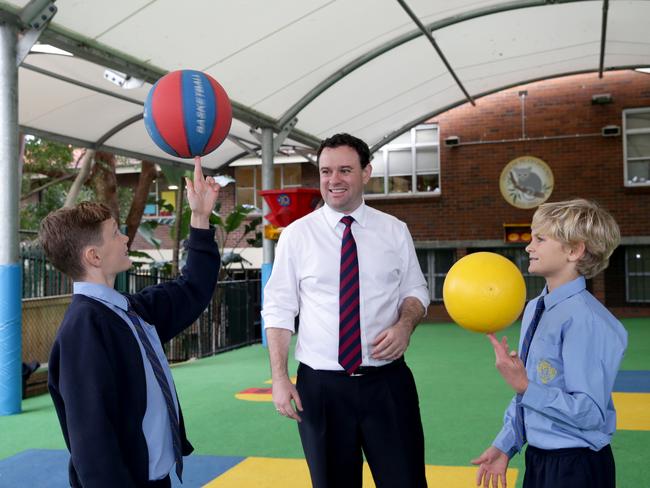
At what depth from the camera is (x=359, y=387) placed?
276 centimetres

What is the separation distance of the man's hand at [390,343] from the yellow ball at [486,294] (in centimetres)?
50

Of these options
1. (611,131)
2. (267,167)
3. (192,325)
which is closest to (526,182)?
(611,131)

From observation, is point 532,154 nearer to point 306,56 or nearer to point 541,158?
point 541,158

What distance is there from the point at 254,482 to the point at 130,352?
2.62m

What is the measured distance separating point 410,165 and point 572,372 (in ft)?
54.1

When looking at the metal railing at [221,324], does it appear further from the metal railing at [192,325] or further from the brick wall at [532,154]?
the brick wall at [532,154]

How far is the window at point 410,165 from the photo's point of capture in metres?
18.2

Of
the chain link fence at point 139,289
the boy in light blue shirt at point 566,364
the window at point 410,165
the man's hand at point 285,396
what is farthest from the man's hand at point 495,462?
the window at point 410,165

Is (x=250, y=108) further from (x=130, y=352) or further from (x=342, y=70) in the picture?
(x=130, y=352)

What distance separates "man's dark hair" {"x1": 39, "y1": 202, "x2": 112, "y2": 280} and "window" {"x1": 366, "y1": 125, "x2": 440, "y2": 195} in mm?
16109

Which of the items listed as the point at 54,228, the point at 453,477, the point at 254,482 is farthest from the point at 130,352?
the point at 453,477

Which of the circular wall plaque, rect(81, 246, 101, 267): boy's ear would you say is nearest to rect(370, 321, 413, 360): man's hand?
rect(81, 246, 101, 267): boy's ear

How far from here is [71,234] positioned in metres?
2.28

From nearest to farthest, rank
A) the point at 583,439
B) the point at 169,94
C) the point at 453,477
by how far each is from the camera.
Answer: the point at 583,439 → the point at 169,94 → the point at 453,477
